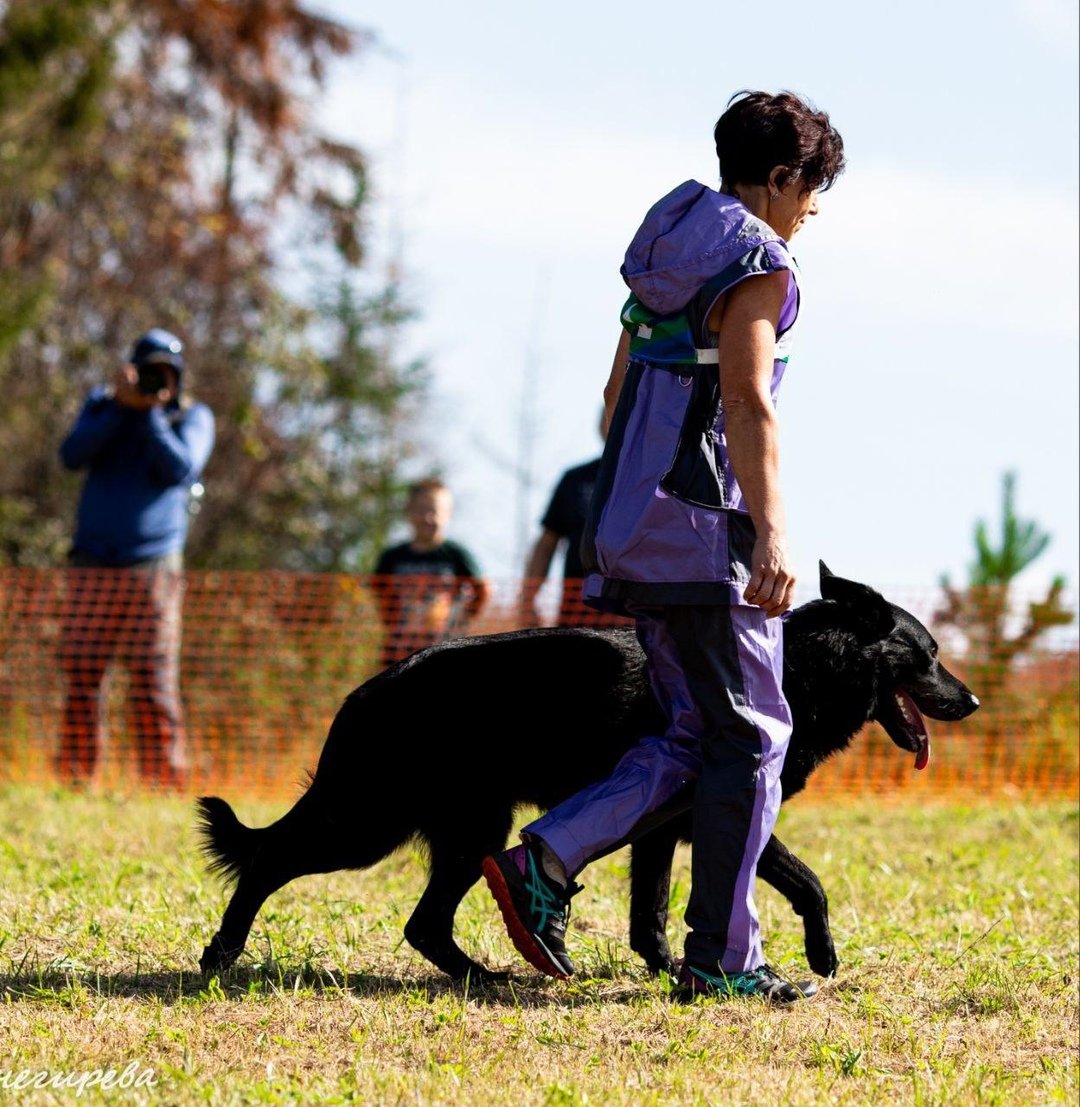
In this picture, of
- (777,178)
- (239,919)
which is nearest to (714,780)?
(239,919)

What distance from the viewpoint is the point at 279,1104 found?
8.25ft

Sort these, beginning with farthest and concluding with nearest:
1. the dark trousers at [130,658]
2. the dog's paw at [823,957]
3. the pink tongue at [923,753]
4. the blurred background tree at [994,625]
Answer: the blurred background tree at [994,625]
the dark trousers at [130,658]
the pink tongue at [923,753]
the dog's paw at [823,957]

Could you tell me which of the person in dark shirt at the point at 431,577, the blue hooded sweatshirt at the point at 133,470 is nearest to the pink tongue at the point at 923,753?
the person in dark shirt at the point at 431,577

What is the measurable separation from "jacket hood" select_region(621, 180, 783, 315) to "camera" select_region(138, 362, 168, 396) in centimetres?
475

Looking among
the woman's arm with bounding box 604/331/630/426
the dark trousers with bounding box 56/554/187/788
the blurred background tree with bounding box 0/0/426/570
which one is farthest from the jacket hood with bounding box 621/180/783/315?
the blurred background tree with bounding box 0/0/426/570

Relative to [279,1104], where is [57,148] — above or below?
above

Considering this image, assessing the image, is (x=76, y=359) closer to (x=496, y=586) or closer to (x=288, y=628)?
(x=288, y=628)

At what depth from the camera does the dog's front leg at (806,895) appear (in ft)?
11.5

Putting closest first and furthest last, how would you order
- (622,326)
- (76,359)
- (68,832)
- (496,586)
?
(622,326) → (68,832) → (496,586) → (76,359)

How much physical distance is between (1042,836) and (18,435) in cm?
1024

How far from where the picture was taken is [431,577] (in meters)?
7.54

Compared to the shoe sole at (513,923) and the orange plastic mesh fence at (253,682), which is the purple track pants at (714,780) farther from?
the orange plastic mesh fence at (253,682)

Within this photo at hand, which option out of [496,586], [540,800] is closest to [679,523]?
[540,800]

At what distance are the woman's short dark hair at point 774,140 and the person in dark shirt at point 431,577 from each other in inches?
174
